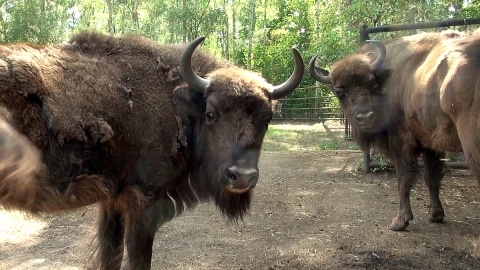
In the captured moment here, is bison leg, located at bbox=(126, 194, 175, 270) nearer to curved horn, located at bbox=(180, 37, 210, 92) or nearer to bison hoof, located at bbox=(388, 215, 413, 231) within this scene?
curved horn, located at bbox=(180, 37, 210, 92)

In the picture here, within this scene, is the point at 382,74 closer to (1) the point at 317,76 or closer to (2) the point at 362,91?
→ (2) the point at 362,91

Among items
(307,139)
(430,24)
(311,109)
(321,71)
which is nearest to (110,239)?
(321,71)

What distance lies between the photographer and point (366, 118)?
6.36 metres

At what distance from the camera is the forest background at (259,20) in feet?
31.1

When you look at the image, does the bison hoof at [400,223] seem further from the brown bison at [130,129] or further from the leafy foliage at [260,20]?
→ the leafy foliage at [260,20]

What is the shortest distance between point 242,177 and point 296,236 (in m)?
2.31

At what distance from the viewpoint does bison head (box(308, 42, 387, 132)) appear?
645cm

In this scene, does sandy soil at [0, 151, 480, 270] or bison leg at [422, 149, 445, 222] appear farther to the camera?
bison leg at [422, 149, 445, 222]

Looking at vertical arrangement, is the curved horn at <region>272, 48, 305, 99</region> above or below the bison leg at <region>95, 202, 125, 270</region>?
above

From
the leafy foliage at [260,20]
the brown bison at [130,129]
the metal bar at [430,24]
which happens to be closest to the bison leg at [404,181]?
the brown bison at [130,129]

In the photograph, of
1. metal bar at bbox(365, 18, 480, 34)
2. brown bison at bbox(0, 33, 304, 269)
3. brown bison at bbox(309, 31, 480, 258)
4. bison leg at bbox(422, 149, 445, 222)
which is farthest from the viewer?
metal bar at bbox(365, 18, 480, 34)

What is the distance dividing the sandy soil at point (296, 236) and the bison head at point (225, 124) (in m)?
1.12

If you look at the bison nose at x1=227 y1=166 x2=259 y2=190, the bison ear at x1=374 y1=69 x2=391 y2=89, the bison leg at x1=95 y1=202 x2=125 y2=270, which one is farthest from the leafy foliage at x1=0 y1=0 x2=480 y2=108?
the bison ear at x1=374 y1=69 x2=391 y2=89

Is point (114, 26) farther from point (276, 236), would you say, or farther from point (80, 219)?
point (276, 236)
